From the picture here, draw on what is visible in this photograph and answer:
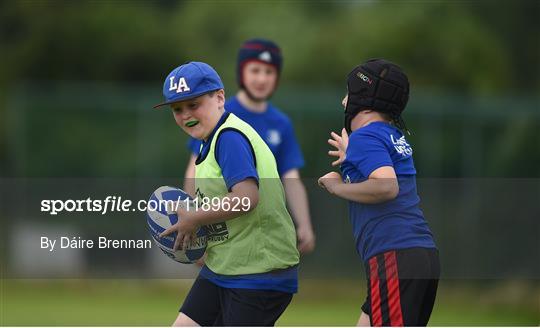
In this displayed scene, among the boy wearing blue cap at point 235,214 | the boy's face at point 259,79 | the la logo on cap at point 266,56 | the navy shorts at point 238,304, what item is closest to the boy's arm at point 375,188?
the boy wearing blue cap at point 235,214

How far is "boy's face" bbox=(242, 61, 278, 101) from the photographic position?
7699 mm

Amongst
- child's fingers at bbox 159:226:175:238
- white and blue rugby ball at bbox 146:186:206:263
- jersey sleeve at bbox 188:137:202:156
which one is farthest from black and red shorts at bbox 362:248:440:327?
jersey sleeve at bbox 188:137:202:156

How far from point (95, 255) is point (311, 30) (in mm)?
11837

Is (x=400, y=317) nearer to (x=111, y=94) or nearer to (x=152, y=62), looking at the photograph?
(x=111, y=94)

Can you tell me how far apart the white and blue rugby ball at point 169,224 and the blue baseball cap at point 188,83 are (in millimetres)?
448

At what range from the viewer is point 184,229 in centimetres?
528

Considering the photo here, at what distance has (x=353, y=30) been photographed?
1806 cm

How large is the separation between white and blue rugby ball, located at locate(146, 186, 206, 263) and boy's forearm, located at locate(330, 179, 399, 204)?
697 mm

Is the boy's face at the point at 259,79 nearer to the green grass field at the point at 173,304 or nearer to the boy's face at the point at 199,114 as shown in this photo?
the boy's face at the point at 199,114

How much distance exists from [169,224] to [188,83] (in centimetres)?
65

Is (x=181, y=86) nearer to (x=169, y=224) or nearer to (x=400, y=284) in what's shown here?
(x=169, y=224)

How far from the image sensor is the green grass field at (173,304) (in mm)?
11117

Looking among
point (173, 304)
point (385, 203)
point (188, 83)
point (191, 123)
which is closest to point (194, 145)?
point (191, 123)

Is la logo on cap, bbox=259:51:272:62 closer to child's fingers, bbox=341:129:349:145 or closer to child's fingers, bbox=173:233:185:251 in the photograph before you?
child's fingers, bbox=341:129:349:145
